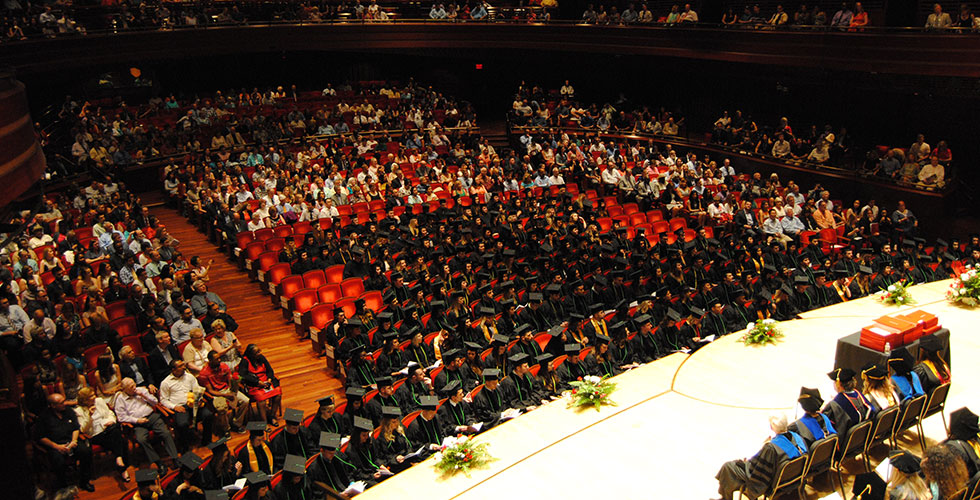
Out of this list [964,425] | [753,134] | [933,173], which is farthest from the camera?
[753,134]

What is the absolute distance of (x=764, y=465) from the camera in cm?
530

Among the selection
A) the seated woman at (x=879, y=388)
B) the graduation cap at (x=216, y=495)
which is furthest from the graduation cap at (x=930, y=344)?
the graduation cap at (x=216, y=495)

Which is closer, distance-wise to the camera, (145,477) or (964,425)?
(964,425)

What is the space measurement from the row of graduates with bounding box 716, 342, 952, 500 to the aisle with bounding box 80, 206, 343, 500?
5.03 meters

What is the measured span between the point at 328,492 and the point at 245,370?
2.63 m

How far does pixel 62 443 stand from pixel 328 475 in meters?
2.58

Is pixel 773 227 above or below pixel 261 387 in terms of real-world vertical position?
above

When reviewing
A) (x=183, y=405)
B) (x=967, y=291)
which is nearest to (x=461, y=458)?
(x=183, y=405)

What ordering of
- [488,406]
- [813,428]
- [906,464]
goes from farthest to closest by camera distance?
[488,406] → [813,428] → [906,464]

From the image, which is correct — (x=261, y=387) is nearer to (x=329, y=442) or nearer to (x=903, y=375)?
(x=329, y=442)

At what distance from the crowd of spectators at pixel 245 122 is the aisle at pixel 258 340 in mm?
2891

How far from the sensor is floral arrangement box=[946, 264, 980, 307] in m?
8.95

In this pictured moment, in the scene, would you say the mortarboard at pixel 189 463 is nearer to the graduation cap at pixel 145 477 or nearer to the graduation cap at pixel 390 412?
the graduation cap at pixel 145 477

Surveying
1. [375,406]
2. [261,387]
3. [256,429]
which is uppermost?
[256,429]
